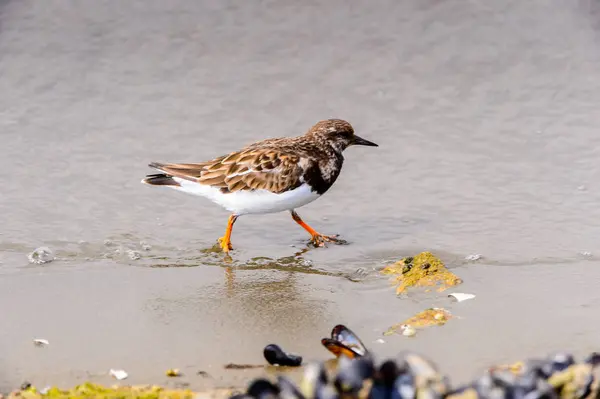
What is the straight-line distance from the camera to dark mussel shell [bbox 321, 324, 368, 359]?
4082 mm

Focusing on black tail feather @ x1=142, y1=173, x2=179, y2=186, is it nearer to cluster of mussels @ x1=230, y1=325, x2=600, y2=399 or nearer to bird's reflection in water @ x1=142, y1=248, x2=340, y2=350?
bird's reflection in water @ x1=142, y1=248, x2=340, y2=350

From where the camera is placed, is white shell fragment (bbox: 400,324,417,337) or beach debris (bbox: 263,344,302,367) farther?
white shell fragment (bbox: 400,324,417,337)

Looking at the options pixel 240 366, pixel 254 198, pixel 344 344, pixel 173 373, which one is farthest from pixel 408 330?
pixel 254 198

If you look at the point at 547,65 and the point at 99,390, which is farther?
the point at 547,65

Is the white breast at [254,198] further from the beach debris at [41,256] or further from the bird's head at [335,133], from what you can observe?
the beach debris at [41,256]


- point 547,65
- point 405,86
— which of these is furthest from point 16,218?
point 547,65

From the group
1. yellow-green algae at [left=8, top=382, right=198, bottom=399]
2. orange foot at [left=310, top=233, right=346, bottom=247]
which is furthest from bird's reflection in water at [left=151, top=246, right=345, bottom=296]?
yellow-green algae at [left=8, top=382, right=198, bottom=399]

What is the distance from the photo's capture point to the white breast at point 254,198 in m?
6.37

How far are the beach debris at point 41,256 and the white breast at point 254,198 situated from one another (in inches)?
40.3

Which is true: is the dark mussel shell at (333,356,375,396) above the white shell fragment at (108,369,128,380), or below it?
above

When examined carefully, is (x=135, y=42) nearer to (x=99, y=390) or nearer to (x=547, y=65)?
(x=547, y=65)

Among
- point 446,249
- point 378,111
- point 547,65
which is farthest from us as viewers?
point 547,65

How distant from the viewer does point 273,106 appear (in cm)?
843

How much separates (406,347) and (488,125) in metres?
4.07
